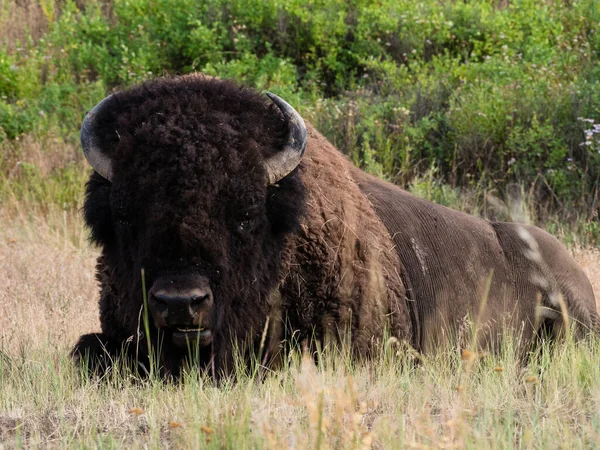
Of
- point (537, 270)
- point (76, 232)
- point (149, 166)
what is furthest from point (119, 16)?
point (149, 166)

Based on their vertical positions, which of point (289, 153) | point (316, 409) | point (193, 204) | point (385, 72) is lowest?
point (385, 72)

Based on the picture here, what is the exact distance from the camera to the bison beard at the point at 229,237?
4.95 metres

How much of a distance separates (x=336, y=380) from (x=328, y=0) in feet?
35.3

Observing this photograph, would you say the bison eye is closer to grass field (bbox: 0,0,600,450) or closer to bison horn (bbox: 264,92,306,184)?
A: bison horn (bbox: 264,92,306,184)

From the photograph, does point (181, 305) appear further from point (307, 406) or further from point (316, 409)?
point (307, 406)

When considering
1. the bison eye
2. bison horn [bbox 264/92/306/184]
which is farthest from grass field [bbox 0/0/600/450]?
bison horn [bbox 264/92/306/184]

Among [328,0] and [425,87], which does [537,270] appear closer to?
[425,87]

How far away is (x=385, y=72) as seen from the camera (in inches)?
537

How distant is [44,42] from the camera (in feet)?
49.1

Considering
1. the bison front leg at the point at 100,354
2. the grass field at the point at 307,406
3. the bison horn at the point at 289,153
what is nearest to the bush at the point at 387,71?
the grass field at the point at 307,406

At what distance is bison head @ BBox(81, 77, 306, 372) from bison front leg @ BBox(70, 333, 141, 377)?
2.9 inches

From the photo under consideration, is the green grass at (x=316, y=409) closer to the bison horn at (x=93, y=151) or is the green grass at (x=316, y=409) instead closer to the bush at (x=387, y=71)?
the bison horn at (x=93, y=151)

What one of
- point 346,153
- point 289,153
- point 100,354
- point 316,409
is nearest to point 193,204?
point 289,153

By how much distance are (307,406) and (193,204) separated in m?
1.77
